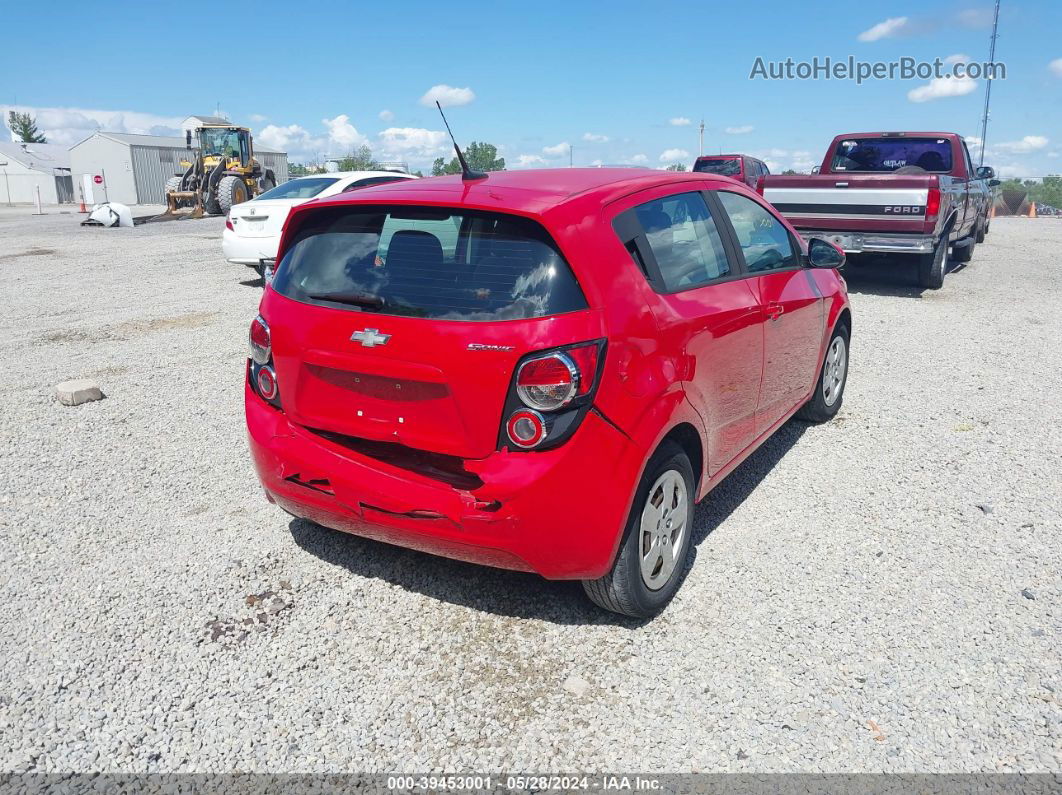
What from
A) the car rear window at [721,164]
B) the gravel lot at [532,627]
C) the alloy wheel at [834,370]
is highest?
the car rear window at [721,164]

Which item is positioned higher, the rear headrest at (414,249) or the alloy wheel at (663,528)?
the rear headrest at (414,249)

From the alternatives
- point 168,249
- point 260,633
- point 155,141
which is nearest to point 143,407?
point 260,633

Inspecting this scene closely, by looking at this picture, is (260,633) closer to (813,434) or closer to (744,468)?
(744,468)

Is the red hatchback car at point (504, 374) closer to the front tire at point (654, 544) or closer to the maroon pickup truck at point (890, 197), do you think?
the front tire at point (654, 544)

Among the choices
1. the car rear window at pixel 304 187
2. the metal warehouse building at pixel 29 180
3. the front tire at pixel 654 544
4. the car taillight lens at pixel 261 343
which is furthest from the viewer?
the metal warehouse building at pixel 29 180

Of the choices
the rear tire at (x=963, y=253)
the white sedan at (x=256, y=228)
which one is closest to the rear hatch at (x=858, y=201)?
the rear tire at (x=963, y=253)

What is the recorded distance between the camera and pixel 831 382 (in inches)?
236

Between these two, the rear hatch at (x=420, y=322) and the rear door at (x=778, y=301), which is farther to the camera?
the rear door at (x=778, y=301)

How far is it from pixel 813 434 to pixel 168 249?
55.3 ft

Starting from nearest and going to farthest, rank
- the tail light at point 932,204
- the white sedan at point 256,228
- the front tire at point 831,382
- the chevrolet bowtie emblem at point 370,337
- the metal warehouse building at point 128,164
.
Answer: the chevrolet bowtie emblem at point 370,337 → the front tire at point 831,382 → the tail light at point 932,204 → the white sedan at point 256,228 → the metal warehouse building at point 128,164

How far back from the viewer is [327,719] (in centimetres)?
289

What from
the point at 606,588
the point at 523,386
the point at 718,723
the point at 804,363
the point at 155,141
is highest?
the point at 155,141

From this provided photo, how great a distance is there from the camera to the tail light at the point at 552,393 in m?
2.94

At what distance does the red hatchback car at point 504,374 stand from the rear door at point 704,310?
1 centimetres
